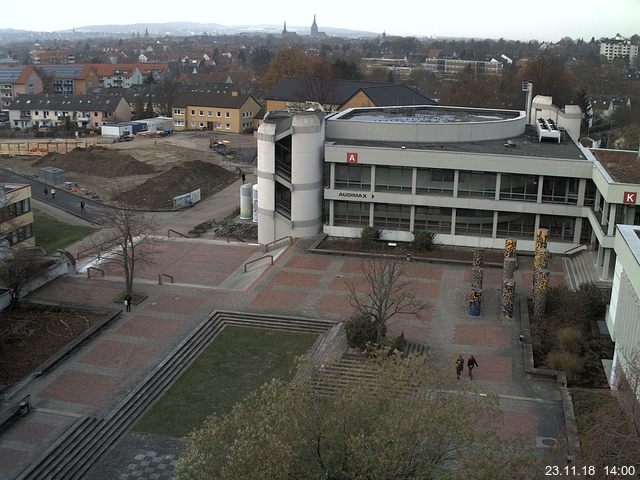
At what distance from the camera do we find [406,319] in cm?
3303

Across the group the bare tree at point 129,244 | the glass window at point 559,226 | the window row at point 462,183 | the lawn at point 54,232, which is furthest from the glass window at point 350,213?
the lawn at point 54,232

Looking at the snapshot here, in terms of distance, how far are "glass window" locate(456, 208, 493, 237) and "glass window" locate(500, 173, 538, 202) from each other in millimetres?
1607

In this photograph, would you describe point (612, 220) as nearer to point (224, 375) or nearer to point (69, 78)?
point (224, 375)

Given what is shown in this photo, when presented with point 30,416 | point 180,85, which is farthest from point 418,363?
point 180,85

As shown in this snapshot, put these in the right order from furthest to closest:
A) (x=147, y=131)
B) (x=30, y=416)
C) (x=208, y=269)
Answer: (x=147, y=131), (x=208, y=269), (x=30, y=416)

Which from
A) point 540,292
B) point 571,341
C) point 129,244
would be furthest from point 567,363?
point 129,244

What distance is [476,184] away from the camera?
43.2 m

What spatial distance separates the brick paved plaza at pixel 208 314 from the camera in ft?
78.5

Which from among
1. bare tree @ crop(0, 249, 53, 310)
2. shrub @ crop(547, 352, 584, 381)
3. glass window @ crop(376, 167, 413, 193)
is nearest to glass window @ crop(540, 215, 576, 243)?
glass window @ crop(376, 167, 413, 193)

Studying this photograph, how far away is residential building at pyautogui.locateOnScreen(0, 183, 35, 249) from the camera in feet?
139

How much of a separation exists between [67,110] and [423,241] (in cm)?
8194

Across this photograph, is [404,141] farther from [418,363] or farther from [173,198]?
[418,363]

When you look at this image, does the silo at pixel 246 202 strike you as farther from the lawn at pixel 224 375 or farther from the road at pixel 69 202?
the lawn at pixel 224 375

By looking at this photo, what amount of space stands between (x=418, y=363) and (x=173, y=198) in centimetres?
4640
